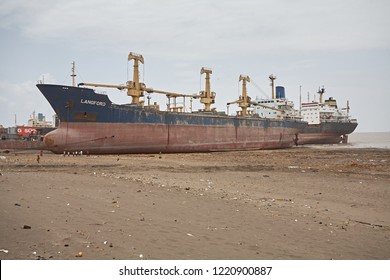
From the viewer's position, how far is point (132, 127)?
28172 millimetres

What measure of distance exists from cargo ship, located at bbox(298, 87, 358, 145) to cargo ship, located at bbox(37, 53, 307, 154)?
17.6m

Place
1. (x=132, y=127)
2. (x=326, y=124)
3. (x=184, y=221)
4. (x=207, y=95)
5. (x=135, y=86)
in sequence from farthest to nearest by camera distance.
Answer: (x=326, y=124) < (x=207, y=95) < (x=135, y=86) < (x=132, y=127) < (x=184, y=221)

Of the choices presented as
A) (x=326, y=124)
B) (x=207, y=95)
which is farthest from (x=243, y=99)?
(x=326, y=124)

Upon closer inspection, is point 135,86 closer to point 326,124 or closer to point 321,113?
point 326,124

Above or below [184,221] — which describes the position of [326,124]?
above

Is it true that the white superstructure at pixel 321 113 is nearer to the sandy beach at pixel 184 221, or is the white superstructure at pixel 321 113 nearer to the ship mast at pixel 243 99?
the ship mast at pixel 243 99

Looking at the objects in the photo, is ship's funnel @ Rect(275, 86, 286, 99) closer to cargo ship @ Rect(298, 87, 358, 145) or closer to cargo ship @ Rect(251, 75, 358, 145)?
cargo ship @ Rect(251, 75, 358, 145)

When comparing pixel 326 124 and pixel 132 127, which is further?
pixel 326 124

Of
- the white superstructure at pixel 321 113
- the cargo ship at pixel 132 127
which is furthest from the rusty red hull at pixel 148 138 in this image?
the white superstructure at pixel 321 113

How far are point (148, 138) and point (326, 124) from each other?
39643 mm

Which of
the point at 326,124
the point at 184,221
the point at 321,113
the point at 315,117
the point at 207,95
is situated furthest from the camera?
the point at 321,113

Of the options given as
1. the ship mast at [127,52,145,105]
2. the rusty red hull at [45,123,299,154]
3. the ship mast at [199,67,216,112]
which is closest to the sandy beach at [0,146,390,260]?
the rusty red hull at [45,123,299,154]

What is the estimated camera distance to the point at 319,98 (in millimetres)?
71938

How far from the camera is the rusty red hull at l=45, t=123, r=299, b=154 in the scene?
25.1 m
